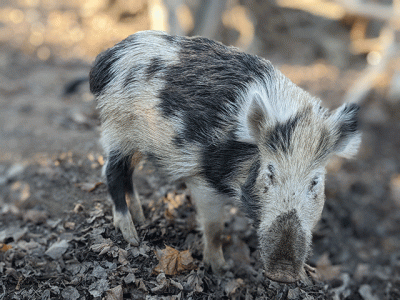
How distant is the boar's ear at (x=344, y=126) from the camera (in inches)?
103

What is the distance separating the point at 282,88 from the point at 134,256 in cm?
175

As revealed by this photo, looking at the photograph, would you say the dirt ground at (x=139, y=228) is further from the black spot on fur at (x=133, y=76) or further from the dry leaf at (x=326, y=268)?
the black spot on fur at (x=133, y=76)

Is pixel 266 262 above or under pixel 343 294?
above

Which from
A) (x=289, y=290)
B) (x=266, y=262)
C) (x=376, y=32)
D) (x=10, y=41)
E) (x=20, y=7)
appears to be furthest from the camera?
(x=20, y=7)

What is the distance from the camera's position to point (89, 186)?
3562mm

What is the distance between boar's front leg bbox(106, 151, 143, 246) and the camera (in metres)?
3.04

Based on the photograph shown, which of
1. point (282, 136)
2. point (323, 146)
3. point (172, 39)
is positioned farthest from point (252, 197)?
point (172, 39)

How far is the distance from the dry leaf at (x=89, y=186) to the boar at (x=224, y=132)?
0.51m

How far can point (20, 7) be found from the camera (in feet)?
36.1

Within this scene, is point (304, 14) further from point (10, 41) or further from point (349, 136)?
point (349, 136)

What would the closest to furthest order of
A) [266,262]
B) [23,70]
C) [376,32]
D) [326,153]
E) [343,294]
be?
[266,262] → [326,153] → [343,294] → [23,70] → [376,32]

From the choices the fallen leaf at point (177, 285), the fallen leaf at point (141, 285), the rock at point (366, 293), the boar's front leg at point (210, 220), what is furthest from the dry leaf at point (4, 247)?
the rock at point (366, 293)

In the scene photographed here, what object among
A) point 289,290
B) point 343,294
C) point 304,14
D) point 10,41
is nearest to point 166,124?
point 289,290

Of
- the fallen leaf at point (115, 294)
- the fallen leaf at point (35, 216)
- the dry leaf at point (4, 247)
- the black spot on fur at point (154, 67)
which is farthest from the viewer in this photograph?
the fallen leaf at point (35, 216)
